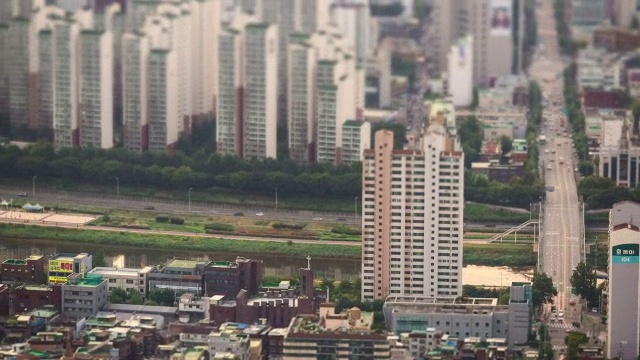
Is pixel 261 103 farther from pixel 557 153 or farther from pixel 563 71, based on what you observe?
pixel 563 71

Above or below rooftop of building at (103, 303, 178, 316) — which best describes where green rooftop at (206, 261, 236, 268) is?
above

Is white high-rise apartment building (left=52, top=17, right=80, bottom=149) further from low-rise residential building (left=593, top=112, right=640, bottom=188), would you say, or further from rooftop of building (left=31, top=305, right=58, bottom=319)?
rooftop of building (left=31, top=305, right=58, bottom=319)

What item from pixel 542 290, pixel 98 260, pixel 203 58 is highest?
pixel 203 58

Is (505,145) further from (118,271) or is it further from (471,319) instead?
(471,319)

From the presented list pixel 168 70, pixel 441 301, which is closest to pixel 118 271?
pixel 441 301

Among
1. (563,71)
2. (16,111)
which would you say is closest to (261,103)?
(16,111)

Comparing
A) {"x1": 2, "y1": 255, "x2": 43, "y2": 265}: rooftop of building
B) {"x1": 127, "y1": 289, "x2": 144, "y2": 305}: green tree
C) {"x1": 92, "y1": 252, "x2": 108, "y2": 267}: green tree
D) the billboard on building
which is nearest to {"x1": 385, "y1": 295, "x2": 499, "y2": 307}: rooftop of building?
{"x1": 127, "y1": 289, "x2": 144, "y2": 305}: green tree

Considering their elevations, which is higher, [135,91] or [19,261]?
[135,91]
